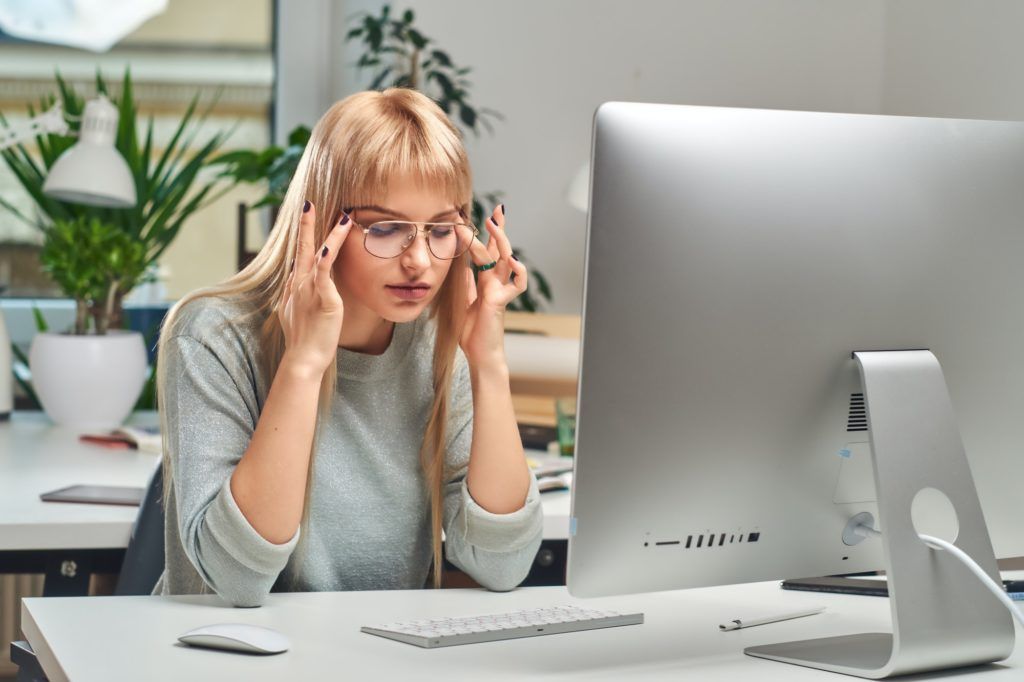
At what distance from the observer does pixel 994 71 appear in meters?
2.61

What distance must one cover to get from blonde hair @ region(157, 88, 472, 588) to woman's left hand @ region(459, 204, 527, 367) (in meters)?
0.09

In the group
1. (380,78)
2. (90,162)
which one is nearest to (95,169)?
(90,162)

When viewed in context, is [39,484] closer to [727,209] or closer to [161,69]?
[727,209]

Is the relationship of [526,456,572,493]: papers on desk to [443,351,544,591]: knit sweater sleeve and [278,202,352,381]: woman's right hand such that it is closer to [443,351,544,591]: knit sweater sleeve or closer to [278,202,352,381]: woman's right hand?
[443,351,544,591]: knit sweater sleeve

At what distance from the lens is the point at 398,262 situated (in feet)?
4.09

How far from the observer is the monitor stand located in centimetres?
99

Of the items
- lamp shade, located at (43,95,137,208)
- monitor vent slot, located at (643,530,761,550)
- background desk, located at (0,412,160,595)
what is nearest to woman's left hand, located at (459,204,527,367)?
monitor vent slot, located at (643,530,761,550)

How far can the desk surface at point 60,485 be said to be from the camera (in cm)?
156

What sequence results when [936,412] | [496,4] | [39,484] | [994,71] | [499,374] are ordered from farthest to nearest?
[496,4] → [994,71] → [39,484] → [499,374] → [936,412]

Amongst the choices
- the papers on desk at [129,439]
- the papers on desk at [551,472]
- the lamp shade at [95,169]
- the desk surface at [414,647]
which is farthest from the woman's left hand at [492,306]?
the lamp shade at [95,169]

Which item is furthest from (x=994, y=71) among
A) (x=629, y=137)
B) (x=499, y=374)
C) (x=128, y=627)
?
(x=128, y=627)

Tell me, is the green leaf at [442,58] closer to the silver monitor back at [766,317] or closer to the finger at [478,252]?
the finger at [478,252]

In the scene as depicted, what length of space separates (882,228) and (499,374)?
0.46m

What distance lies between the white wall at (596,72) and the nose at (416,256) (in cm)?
217
